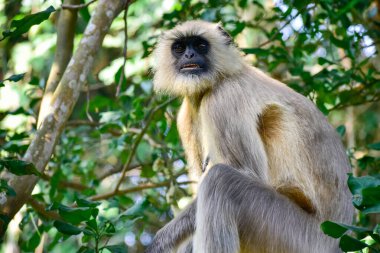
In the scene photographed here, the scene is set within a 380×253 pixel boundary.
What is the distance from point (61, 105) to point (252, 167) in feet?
4.85

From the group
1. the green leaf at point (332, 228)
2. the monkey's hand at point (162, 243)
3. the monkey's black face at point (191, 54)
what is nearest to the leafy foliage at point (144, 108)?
the monkey's hand at point (162, 243)

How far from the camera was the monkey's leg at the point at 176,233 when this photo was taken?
Answer: 4766mm

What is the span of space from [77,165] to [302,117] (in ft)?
10.2

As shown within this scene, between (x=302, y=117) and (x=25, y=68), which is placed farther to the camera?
(x=25, y=68)

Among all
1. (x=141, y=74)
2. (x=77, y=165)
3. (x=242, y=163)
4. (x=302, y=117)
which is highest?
(x=302, y=117)

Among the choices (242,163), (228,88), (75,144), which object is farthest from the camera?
(75,144)

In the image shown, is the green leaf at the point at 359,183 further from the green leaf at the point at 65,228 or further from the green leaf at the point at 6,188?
the green leaf at the point at 6,188

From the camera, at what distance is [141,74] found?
313 inches

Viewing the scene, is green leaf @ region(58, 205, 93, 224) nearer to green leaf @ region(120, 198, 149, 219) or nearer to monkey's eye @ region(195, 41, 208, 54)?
green leaf @ region(120, 198, 149, 219)

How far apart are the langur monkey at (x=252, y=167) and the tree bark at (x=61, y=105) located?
845 mm

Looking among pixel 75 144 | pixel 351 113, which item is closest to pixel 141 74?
pixel 75 144

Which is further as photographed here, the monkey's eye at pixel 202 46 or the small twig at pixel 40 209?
the monkey's eye at pixel 202 46

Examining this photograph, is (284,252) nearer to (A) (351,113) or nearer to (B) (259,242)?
(B) (259,242)

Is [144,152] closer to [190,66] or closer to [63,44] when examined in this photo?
[190,66]
